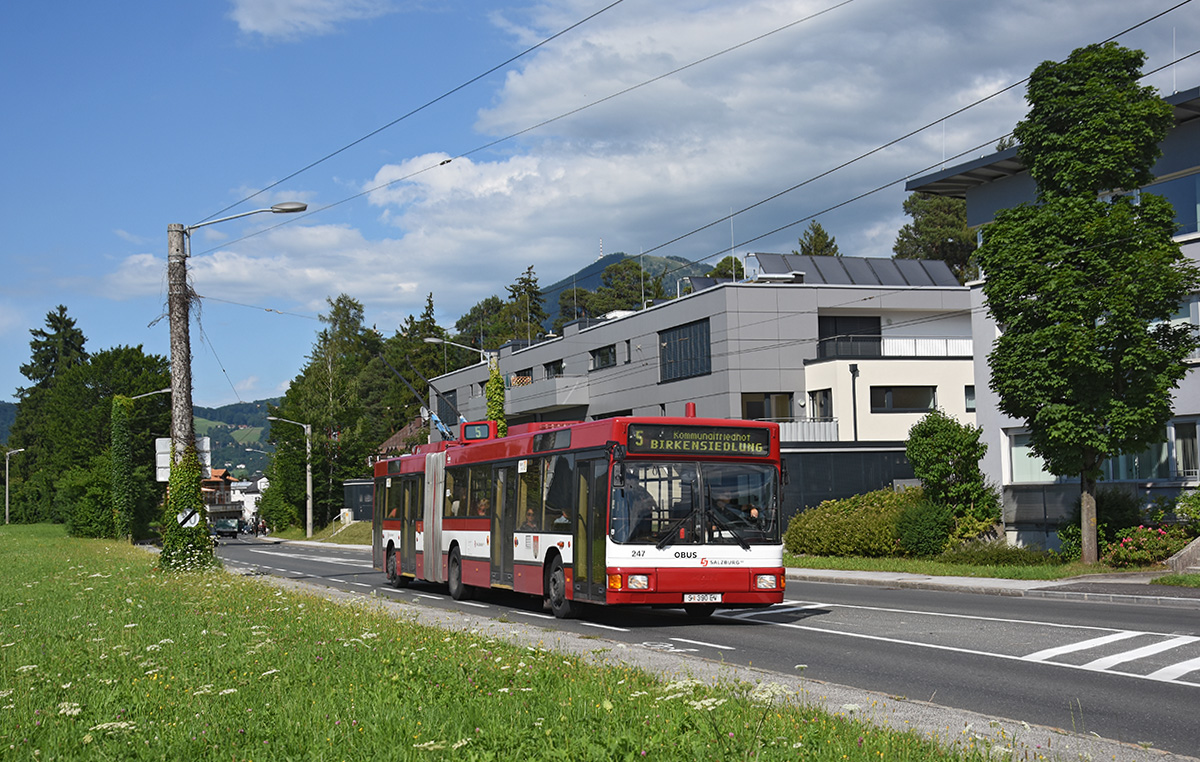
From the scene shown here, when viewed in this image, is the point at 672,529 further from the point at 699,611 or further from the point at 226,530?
the point at 226,530

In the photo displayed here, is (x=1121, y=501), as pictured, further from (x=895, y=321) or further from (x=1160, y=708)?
(x=895, y=321)

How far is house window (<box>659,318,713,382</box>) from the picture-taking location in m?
53.2

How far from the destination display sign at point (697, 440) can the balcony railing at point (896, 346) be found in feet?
119

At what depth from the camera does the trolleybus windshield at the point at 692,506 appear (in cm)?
1606

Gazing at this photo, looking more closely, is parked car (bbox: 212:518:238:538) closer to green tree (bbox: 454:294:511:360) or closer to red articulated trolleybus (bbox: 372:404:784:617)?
green tree (bbox: 454:294:511:360)

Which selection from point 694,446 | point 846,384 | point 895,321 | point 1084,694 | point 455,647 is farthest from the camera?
point 895,321

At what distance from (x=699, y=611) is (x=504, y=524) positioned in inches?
151

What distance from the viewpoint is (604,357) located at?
64.3 m

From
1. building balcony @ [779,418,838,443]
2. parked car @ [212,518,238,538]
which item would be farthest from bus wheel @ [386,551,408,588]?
parked car @ [212,518,238,538]

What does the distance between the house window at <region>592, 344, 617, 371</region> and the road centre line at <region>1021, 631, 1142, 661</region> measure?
48.7m

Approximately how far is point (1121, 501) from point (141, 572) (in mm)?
21291

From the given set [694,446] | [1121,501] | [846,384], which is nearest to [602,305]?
[846,384]

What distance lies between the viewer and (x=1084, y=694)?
10.2 meters

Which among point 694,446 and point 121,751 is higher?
point 694,446
